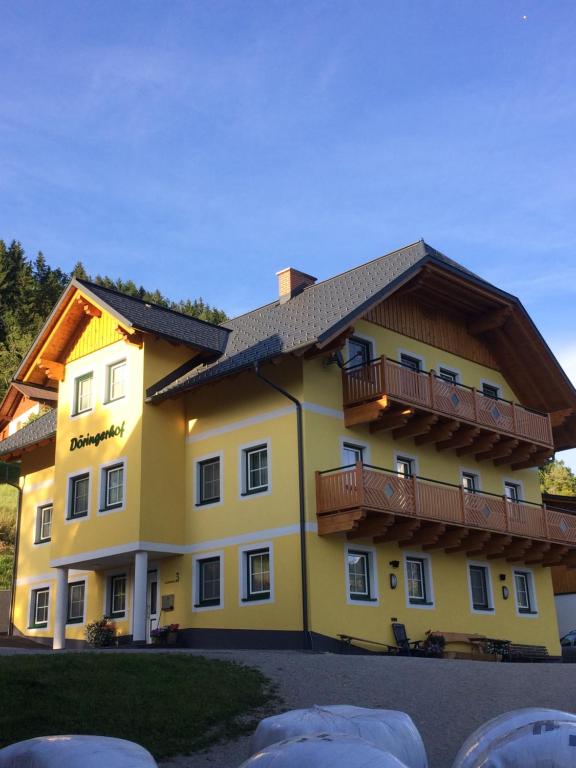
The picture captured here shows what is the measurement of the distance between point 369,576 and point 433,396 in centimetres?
492

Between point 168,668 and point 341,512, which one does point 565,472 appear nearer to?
point 341,512

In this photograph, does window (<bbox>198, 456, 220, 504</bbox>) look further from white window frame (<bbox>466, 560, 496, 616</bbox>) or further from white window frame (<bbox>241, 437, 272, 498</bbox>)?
white window frame (<bbox>466, 560, 496, 616</bbox>)

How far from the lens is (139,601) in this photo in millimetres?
24312

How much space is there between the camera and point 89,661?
14.9 m

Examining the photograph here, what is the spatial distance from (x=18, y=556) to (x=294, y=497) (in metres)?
13.0

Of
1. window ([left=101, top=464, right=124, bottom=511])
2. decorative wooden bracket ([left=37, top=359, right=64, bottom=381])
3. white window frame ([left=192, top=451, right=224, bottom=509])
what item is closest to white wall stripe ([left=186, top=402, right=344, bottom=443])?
white window frame ([left=192, top=451, right=224, bottom=509])

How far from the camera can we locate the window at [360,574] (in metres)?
23.4

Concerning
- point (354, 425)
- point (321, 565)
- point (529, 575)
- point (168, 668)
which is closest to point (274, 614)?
point (321, 565)

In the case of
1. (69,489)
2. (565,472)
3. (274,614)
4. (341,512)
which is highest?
(565,472)

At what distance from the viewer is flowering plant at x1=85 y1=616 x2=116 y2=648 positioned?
25703mm

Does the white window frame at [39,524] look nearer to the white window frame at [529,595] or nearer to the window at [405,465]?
the window at [405,465]

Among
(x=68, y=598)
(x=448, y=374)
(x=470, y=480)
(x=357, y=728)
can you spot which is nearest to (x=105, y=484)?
(x=68, y=598)

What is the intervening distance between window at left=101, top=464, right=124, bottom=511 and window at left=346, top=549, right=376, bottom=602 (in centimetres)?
635

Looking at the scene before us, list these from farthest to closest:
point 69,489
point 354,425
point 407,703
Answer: point 69,489, point 354,425, point 407,703
